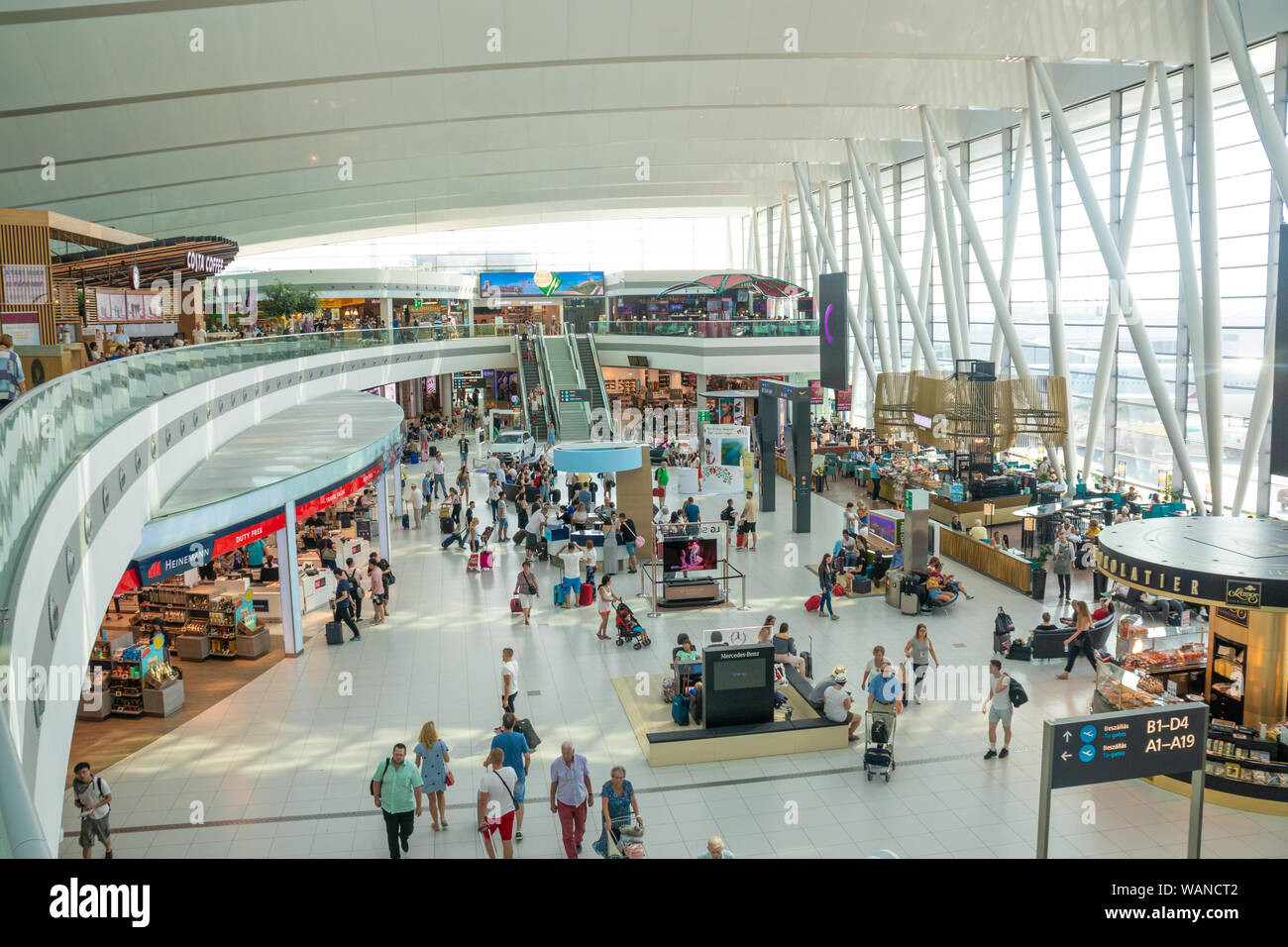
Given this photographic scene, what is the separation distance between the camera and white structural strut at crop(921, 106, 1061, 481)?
80.9ft

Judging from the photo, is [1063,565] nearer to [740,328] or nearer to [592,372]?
[740,328]

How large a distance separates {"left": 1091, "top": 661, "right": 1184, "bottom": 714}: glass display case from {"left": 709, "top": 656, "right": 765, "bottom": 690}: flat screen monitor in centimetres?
397

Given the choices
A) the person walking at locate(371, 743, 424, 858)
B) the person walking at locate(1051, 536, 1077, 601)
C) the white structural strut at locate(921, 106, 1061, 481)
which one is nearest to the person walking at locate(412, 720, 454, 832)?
the person walking at locate(371, 743, 424, 858)

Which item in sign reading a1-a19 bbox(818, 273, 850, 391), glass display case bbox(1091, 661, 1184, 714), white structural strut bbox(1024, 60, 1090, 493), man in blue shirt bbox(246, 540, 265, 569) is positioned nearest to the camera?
glass display case bbox(1091, 661, 1184, 714)

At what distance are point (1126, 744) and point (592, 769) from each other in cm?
558

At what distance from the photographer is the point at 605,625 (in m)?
15.9

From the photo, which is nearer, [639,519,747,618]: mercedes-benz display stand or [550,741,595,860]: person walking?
[550,741,595,860]: person walking

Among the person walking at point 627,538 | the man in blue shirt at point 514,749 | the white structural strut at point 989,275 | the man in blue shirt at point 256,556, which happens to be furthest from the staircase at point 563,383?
the man in blue shirt at point 514,749

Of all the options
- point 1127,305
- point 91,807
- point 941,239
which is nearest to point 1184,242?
point 1127,305

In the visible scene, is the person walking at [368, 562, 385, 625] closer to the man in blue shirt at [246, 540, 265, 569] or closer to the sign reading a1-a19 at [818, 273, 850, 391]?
the man in blue shirt at [246, 540, 265, 569]

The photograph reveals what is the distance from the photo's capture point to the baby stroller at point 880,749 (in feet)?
34.7
